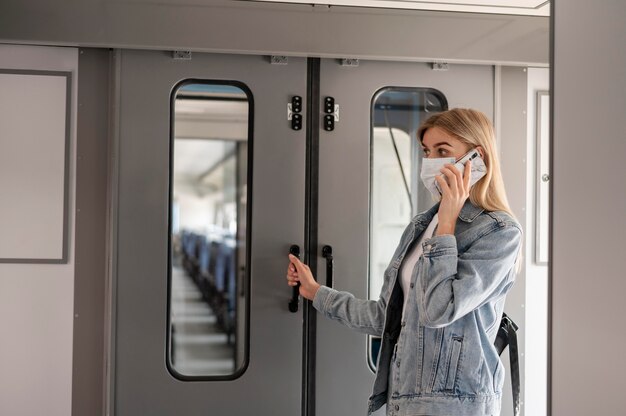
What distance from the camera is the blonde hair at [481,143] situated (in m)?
2.26

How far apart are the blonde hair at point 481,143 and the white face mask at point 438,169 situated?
0.12 ft

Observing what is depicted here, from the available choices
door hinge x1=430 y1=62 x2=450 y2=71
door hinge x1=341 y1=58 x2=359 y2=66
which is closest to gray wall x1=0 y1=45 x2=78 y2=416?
door hinge x1=341 y1=58 x2=359 y2=66

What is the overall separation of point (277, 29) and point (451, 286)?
1477 mm

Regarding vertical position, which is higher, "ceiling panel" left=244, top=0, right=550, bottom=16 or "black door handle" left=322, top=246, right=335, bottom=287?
"ceiling panel" left=244, top=0, right=550, bottom=16

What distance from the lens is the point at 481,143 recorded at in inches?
89.2

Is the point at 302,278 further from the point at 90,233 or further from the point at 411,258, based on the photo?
the point at 90,233

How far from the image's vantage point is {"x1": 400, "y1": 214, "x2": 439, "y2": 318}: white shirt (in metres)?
2.30

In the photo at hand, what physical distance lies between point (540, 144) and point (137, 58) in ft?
6.14

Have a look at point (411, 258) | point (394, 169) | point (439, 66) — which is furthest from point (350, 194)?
point (411, 258)

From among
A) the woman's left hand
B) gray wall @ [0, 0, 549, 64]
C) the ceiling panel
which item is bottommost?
the woman's left hand

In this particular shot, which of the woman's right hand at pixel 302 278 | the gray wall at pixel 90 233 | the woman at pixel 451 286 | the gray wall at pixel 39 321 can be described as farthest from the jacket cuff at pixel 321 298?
the gray wall at pixel 39 321

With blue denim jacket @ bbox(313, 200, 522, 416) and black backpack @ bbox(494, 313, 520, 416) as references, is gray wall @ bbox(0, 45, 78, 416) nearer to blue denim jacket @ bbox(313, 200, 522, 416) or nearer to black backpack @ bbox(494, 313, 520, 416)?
blue denim jacket @ bbox(313, 200, 522, 416)

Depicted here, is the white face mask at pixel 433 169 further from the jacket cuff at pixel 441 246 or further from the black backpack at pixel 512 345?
the black backpack at pixel 512 345

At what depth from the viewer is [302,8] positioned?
9.98ft
